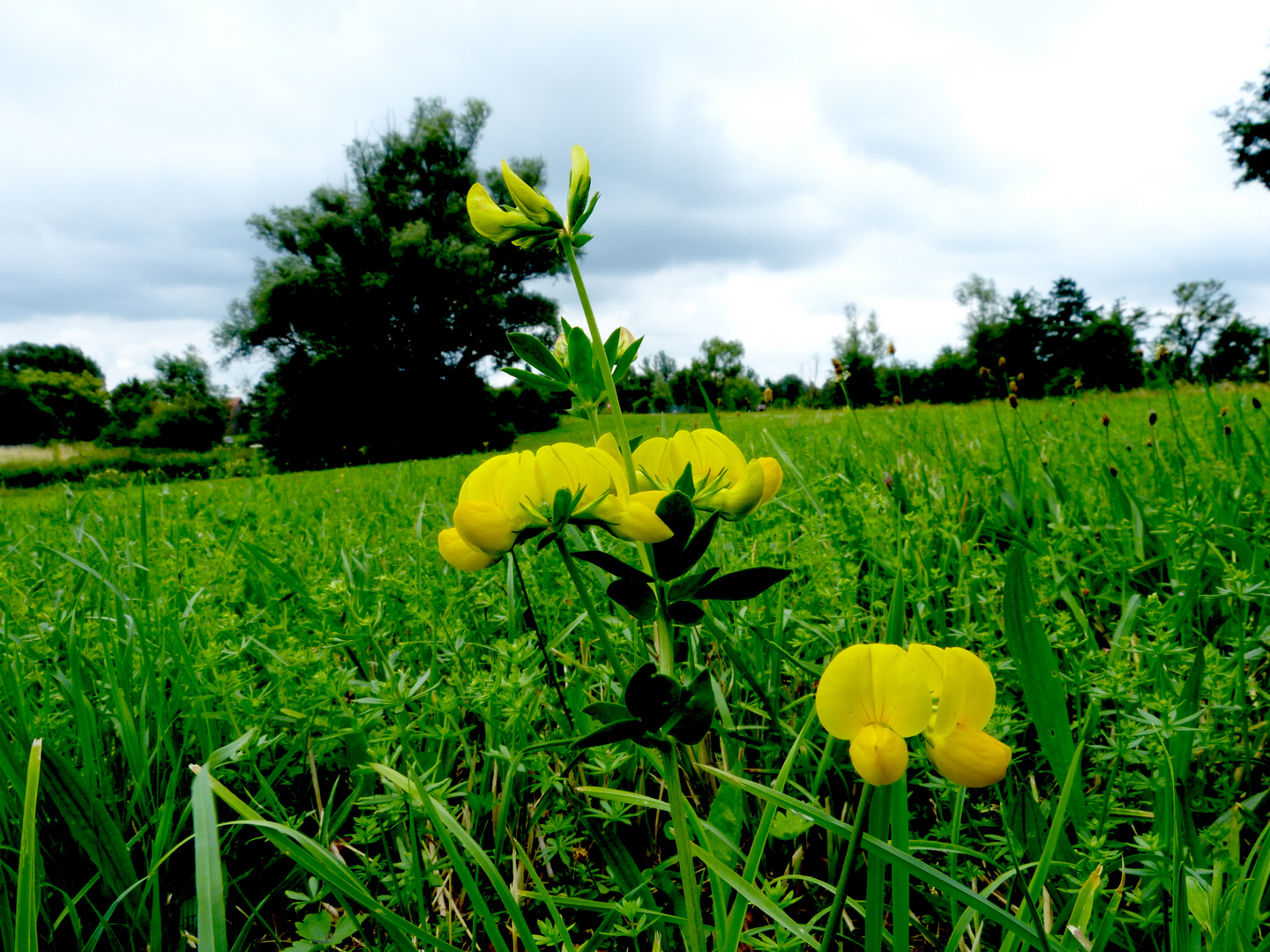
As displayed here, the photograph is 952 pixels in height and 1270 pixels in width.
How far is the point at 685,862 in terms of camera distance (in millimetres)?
521

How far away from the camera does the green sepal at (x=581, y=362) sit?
613mm

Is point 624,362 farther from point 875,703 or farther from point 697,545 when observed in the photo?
point 875,703

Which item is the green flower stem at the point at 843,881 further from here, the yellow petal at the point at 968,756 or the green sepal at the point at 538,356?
the green sepal at the point at 538,356

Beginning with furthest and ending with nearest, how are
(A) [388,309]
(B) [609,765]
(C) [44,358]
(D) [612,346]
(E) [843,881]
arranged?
(C) [44,358]
(A) [388,309]
(B) [609,765]
(D) [612,346]
(E) [843,881]

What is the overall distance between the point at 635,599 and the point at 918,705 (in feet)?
0.78

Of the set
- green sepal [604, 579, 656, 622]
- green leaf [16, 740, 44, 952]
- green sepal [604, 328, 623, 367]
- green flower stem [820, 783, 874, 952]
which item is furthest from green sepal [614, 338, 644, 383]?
green leaf [16, 740, 44, 952]

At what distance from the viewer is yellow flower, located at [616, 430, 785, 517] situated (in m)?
0.62

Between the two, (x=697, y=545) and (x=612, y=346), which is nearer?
(x=697, y=545)

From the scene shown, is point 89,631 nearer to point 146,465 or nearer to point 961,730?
point 961,730

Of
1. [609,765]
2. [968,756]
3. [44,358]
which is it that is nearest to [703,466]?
[968,756]

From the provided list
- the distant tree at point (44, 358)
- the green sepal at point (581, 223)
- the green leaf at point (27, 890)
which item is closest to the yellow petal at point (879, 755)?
the green sepal at point (581, 223)

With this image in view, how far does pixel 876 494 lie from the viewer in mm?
1844

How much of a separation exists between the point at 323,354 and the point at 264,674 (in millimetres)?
26376

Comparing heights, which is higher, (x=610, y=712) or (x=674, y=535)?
(x=674, y=535)
